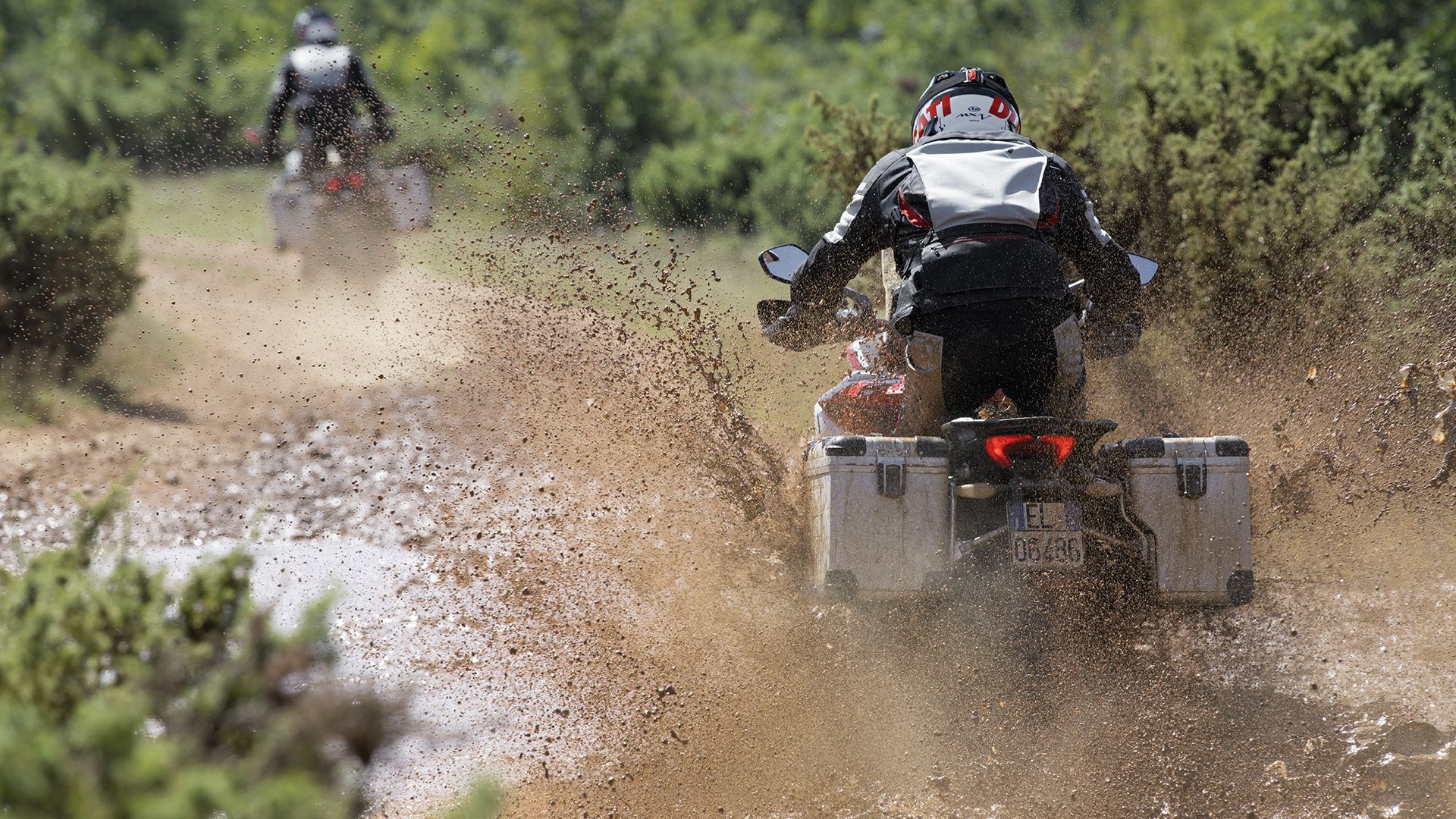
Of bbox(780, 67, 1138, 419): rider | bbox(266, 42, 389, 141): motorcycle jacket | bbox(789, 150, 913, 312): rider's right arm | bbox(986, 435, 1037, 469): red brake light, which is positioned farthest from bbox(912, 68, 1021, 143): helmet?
bbox(266, 42, 389, 141): motorcycle jacket

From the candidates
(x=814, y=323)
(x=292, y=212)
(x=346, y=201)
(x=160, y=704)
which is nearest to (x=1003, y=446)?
(x=814, y=323)

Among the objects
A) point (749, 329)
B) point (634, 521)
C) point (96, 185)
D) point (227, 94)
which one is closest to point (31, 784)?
point (634, 521)

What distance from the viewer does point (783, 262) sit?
552cm

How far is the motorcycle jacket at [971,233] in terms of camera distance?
4816 mm

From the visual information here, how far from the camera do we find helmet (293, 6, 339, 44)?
13477mm

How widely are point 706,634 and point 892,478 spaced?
1.54m

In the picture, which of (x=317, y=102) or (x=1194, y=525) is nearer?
(x=1194, y=525)

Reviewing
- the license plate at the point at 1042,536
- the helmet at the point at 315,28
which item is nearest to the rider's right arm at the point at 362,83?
the helmet at the point at 315,28

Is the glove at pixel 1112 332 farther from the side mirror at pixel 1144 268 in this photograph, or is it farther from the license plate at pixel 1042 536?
the license plate at pixel 1042 536

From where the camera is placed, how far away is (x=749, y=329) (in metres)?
9.63

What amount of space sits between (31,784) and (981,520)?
3353 millimetres

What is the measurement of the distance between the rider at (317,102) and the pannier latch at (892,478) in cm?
924

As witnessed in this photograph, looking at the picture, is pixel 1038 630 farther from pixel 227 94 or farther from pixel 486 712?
pixel 227 94

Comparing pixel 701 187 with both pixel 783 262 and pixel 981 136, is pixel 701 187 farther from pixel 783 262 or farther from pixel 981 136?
pixel 981 136
